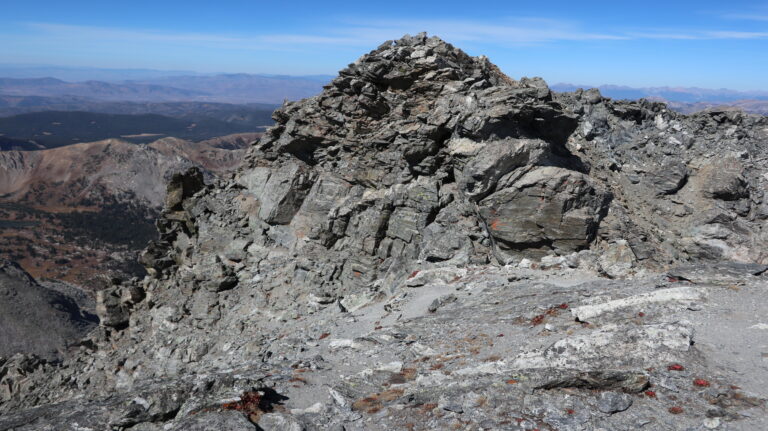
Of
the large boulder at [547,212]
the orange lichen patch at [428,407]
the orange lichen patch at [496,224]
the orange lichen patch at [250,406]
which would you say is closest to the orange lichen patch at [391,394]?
the orange lichen patch at [428,407]

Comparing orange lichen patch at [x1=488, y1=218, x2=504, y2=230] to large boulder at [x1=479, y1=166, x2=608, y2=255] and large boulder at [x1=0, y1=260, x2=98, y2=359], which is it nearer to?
large boulder at [x1=479, y1=166, x2=608, y2=255]

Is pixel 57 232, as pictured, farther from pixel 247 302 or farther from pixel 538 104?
pixel 538 104

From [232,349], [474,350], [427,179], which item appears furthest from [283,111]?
[474,350]

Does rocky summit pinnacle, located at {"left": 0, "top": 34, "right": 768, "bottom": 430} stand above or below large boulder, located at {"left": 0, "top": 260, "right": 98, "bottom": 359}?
above

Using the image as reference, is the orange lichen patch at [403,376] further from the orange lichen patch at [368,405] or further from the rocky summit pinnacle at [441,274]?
the orange lichen patch at [368,405]

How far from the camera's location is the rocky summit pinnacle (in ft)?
44.4

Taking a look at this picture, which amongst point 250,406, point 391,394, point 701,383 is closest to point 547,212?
point 701,383

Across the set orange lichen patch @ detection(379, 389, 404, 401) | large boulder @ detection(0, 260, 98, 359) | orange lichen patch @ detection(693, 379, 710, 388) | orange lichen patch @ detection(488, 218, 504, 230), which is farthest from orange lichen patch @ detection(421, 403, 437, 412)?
large boulder @ detection(0, 260, 98, 359)

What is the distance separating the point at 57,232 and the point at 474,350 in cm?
19431

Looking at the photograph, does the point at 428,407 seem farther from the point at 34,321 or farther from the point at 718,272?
the point at 34,321

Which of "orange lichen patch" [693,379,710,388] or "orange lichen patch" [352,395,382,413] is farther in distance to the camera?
"orange lichen patch" [352,395,382,413]

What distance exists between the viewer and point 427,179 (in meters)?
33.4

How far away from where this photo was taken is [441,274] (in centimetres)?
2852

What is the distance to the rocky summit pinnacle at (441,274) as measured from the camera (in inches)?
533
